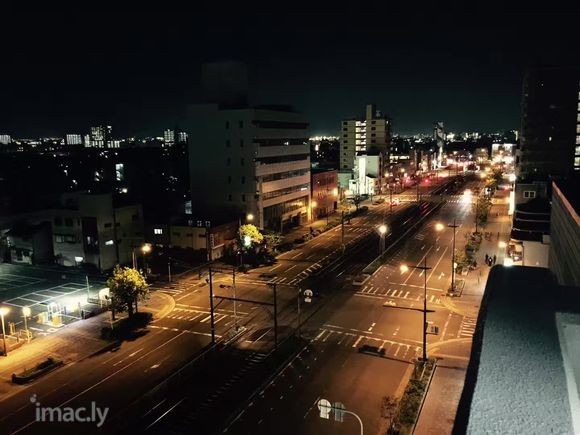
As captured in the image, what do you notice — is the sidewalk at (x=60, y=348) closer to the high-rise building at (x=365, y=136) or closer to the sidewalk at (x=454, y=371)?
the sidewalk at (x=454, y=371)

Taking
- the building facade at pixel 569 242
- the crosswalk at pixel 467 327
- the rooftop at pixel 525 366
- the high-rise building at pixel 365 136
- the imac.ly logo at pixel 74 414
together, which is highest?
the high-rise building at pixel 365 136

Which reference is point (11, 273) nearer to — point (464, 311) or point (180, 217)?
point (180, 217)

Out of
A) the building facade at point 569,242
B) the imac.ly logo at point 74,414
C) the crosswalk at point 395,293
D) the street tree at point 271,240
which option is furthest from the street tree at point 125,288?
the building facade at point 569,242

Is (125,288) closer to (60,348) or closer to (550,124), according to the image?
(60,348)

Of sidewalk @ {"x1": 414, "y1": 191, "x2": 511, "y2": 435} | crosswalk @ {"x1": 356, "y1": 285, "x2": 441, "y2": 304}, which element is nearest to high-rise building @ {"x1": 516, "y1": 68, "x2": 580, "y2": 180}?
sidewalk @ {"x1": 414, "y1": 191, "x2": 511, "y2": 435}

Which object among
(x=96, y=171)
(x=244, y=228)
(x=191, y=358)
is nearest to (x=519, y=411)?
(x=191, y=358)

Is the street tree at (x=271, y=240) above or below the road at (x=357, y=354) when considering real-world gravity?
above
